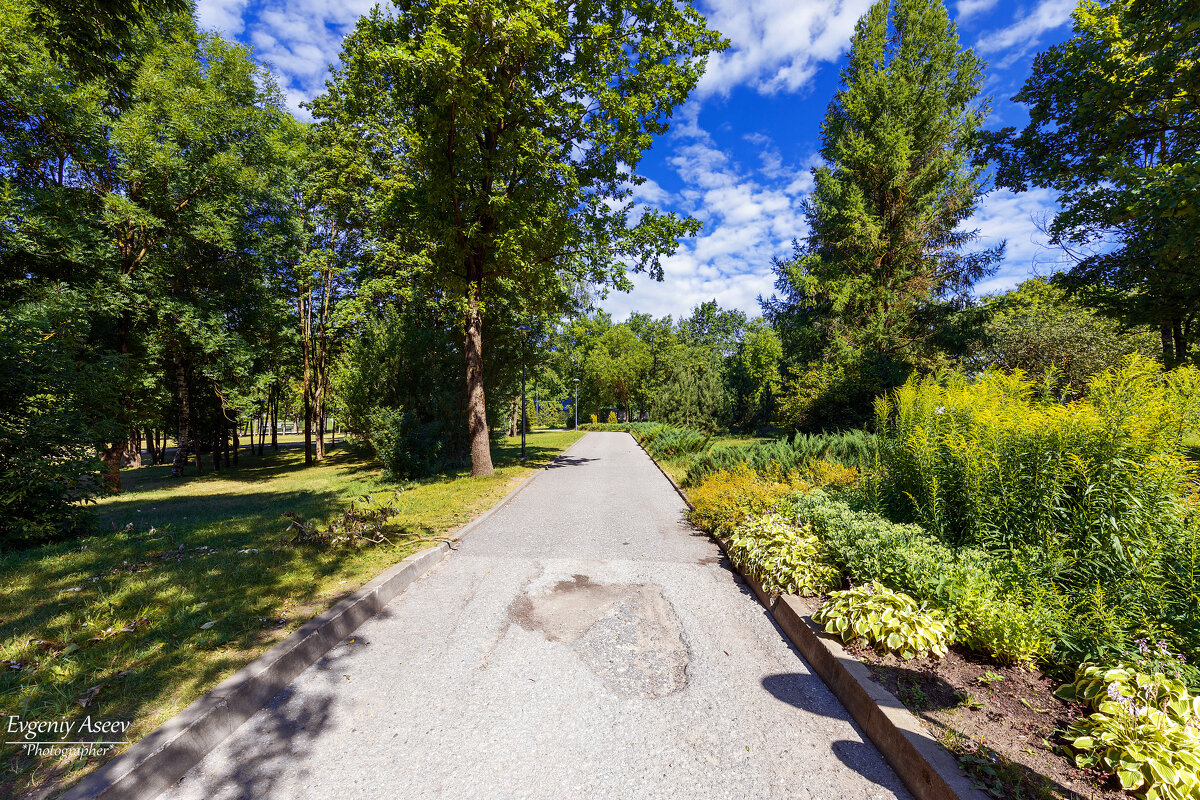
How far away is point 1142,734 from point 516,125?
13709 mm

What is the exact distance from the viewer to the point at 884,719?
2570 millimetres

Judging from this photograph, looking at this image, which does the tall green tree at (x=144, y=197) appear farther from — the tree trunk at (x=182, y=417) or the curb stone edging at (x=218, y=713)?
the curb stone edging at (x=218, y=713)

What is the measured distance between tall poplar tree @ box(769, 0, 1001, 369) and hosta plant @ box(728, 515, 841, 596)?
14121mm

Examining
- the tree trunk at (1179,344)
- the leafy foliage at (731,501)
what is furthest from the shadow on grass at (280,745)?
the tree trunk at (1179,344)

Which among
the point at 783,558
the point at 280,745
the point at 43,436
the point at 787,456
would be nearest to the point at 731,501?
the point at 783,558

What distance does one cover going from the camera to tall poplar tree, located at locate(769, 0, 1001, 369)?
17547mm

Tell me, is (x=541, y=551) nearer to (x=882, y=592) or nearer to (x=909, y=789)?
(x=882, y=592)

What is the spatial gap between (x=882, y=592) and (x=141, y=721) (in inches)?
204

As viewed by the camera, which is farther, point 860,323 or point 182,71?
point 860,323

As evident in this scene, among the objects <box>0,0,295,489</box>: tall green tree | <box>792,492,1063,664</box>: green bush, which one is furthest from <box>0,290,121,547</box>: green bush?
<box>792,492,1063,664</box>: green bush

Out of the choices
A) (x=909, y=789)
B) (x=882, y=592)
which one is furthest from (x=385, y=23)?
(x=909, y=789)

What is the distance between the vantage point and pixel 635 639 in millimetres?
3818

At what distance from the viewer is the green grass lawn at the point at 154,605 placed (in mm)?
2648

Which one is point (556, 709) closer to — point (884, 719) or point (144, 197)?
point (884, 719)
